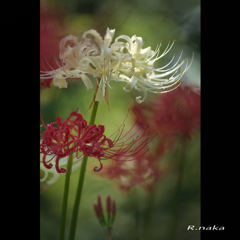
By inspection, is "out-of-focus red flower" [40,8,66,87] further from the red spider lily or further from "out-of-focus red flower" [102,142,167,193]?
"out-of-focus red flower" [102,142,167,193]

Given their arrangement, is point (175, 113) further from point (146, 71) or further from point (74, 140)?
point (74, 140)

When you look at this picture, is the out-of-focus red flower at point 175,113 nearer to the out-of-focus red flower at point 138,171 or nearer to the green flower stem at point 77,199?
the out-of-focus red flower at point 138,171

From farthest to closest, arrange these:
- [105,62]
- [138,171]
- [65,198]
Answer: [138,171] → [65,198] → [105,62]

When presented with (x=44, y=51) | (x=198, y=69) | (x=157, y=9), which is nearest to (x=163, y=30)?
(x=157, y=9)

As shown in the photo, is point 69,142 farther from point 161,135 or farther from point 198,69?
point 198,69

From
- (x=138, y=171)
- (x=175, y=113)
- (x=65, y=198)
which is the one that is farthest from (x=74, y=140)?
(x=175, y=113)

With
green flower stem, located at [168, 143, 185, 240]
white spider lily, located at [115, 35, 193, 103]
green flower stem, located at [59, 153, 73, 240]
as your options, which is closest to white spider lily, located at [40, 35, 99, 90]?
white spider lily, located at [115, 35, 193, 103]
